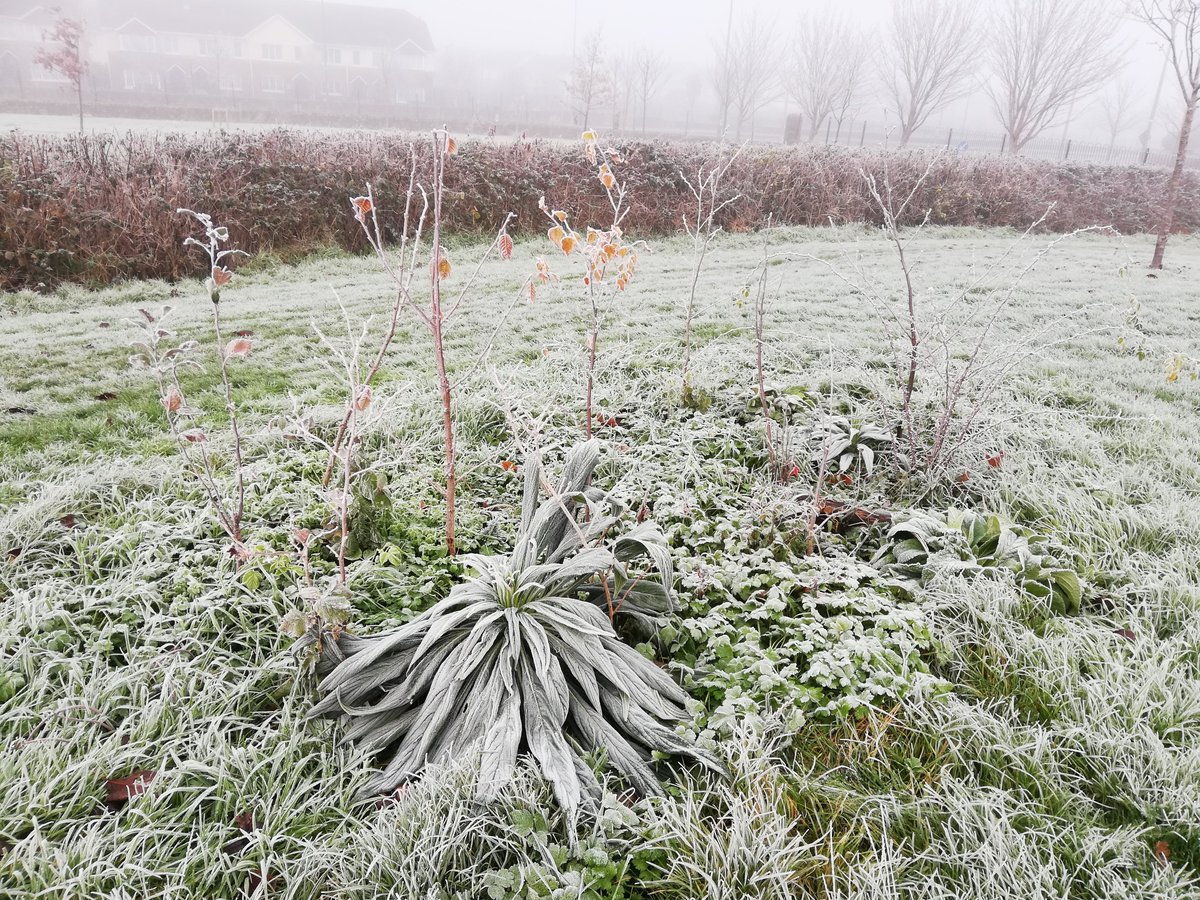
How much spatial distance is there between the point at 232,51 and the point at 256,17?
406 centimetres

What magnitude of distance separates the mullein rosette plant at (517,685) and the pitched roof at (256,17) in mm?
46800

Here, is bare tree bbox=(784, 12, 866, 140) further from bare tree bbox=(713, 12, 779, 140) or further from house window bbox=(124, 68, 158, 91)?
house window bbox=(124, 68, 158, 91)

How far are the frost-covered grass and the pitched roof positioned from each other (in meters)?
45.7

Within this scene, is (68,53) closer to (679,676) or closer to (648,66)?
(679,676)

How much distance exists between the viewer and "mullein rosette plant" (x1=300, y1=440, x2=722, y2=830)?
5.80ft

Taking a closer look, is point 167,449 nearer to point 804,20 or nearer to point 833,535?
point 833,535

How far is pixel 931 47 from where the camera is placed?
2542 centimetres

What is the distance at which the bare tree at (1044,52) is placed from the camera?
22703mm

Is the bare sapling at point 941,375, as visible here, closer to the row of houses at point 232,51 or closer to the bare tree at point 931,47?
the bare tree at point 931,47

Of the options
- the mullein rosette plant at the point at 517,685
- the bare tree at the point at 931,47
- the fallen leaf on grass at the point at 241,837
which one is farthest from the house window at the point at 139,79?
the fallen leaf on grass at the point at 241,837

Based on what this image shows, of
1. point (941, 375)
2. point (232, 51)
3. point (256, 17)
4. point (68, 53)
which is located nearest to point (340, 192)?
point (941, 375)

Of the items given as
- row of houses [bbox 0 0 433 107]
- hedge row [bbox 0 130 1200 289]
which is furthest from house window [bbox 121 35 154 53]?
hedge row [bbox 0 130 1200 289]

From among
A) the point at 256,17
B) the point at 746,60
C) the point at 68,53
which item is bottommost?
the point at 68,53

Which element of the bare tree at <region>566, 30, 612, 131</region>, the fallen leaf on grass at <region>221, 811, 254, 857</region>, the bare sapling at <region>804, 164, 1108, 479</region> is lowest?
the fallen leaf on grass at <region>221, 811, 254, 857</region>
